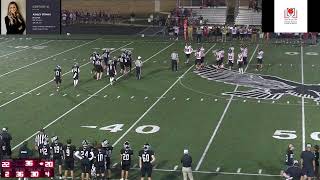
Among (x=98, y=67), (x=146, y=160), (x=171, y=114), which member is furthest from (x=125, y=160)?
(x=98, y=67)

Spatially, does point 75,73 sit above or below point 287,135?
above

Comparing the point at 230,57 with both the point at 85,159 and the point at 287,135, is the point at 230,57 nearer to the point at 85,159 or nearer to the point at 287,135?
the point at 287,135

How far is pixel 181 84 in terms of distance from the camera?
28.2 m

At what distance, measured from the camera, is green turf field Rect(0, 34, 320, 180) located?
18.5 meters

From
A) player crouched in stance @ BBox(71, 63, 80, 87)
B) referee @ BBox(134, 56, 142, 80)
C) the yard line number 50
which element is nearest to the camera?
the yard line number 50

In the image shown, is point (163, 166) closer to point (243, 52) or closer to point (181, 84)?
point (181, 84)

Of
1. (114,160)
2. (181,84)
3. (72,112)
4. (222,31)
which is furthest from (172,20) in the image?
(114,160)

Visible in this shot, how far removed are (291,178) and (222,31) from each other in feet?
Answer: 94.3
